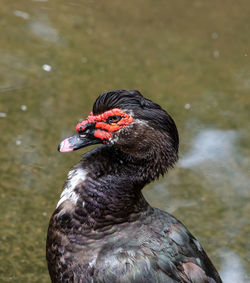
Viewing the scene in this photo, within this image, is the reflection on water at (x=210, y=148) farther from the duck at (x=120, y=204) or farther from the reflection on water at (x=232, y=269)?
the duck at (x=120, y=204)

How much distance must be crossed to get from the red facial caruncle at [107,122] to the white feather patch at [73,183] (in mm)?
250

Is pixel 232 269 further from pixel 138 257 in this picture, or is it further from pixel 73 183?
pixel 73 183

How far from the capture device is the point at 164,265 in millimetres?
3170

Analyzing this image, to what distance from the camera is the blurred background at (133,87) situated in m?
4.53

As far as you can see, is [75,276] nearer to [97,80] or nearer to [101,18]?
[97,80]

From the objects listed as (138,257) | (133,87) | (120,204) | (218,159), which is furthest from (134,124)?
(133,87)

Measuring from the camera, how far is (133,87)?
5977 millimetres

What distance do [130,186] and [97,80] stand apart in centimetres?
287

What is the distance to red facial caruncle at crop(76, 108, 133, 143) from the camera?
3.28 metres

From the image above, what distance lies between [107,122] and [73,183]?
0.44m

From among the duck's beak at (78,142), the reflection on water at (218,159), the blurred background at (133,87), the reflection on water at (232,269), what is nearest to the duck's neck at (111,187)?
the duck's beak at (78,142)

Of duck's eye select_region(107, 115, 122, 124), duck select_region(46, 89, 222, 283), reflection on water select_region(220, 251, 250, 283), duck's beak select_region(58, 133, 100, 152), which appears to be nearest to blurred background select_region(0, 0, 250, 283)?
reflection on water select_region(220, 251, 250, 283)

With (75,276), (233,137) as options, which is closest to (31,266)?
(75,276)

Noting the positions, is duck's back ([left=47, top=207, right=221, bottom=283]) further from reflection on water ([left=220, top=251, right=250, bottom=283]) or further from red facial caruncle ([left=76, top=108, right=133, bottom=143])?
reflection on water ([left=220, top=251, right=250, bottom=283])
